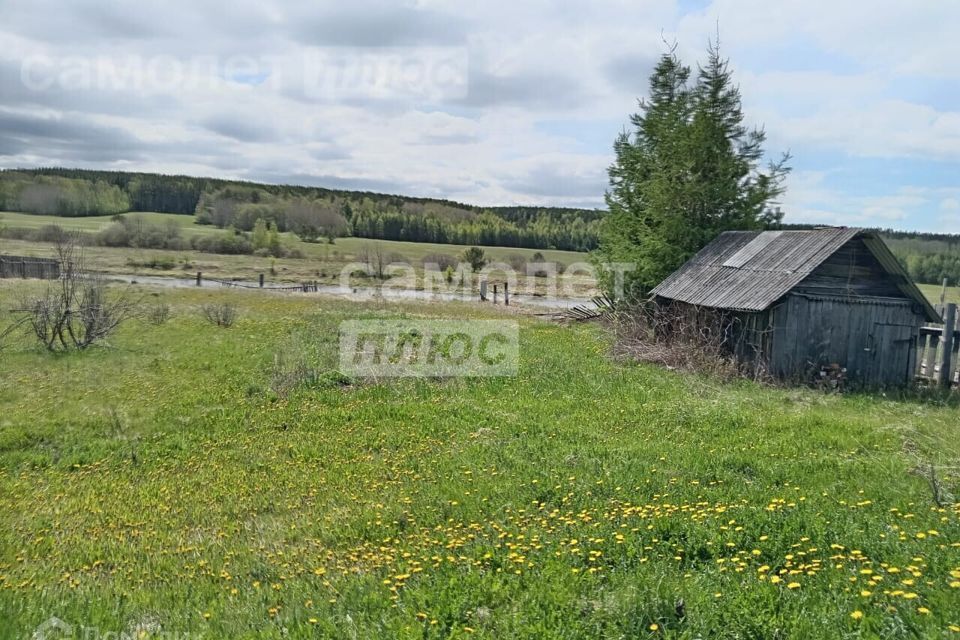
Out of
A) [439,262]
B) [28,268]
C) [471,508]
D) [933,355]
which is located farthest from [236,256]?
[471,508]

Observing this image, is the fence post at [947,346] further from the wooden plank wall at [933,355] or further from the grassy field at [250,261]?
the grassy field at [250,261]

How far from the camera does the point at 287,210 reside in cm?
12356

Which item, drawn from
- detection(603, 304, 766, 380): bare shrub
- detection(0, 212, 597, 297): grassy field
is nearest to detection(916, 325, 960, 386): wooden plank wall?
detection(603, 304, 766, 380): bare shrub

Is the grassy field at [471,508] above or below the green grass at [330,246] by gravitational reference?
below

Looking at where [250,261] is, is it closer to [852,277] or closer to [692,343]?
[692,343]

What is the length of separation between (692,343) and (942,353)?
5.60 m

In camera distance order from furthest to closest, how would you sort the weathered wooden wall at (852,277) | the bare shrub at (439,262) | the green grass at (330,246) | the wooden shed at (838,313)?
the green grass at (330,246) < the bare shrub at (439,262) < the weathered wooden wall at (852,277) < the wooden shed at (838,313)

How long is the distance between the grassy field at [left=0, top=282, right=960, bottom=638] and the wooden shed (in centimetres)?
202

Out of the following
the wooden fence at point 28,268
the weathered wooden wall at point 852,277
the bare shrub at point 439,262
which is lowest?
the wooden fence at point 28,268

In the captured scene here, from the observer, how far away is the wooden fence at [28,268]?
151ft

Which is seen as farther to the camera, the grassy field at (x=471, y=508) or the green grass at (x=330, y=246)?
the green grass at (x=330, y=246)

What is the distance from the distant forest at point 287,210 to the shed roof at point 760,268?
76.5 metres

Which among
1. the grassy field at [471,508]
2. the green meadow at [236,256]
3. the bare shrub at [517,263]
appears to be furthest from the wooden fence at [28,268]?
the bare shrub at [517,263]

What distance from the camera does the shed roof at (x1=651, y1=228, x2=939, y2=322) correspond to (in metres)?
16.1
